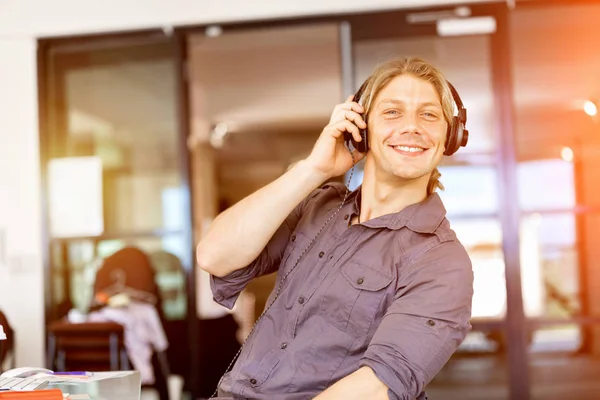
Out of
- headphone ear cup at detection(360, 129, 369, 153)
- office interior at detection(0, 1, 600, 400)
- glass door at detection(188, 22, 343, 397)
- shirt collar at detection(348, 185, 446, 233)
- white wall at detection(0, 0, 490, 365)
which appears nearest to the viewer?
shirt collar at detection(348, 185, 446, 233)

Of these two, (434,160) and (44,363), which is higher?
(434,160)

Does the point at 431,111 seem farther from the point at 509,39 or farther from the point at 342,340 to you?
the point at 509,39

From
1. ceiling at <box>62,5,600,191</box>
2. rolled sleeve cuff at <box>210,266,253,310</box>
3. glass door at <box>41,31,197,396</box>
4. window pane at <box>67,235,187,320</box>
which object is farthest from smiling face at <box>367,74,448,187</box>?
window pane at <box>67,235,187,320</box>

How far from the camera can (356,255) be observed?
56.4 inches

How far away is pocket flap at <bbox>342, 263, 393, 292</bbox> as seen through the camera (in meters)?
1.36

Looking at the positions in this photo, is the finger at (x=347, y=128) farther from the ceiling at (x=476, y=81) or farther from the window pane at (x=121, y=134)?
the window pane at (x=121, y=134)

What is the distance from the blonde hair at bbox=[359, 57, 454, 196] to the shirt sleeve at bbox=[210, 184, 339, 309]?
28 cm

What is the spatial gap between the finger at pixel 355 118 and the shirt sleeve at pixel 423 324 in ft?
1.04

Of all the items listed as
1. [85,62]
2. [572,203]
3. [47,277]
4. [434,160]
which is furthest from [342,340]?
[85,62]

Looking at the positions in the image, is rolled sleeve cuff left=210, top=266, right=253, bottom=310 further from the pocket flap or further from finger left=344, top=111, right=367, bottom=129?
finger left=344, top=111, right=367, bottom=129

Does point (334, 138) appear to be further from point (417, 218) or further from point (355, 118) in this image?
point (417, 218)

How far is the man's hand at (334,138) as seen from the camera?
146 centimetres

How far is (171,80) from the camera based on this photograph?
13.4ft

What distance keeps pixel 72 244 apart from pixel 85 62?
1106 mm
